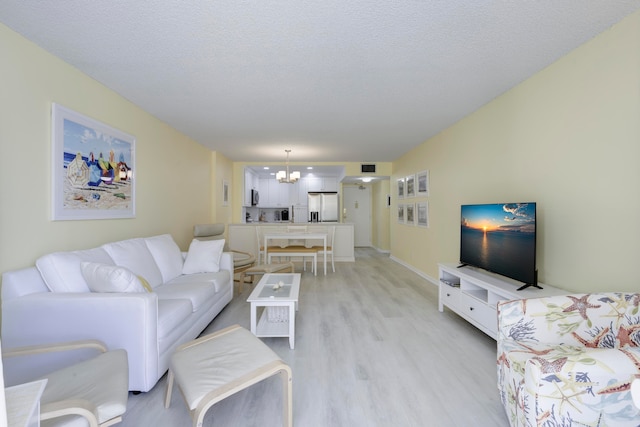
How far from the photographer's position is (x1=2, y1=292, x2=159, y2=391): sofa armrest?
5.62 feet

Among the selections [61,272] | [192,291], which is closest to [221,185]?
[192,291]

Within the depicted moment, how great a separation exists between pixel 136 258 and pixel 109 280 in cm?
79

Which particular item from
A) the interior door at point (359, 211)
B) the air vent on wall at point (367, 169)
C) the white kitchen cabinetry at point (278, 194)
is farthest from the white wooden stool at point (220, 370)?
the interior door at point (359, 211)

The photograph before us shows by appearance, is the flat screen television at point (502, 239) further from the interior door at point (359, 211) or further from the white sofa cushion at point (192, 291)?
the interior door at point (359, 211)

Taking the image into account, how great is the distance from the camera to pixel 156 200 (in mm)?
3498

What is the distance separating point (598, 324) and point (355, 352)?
1567mm

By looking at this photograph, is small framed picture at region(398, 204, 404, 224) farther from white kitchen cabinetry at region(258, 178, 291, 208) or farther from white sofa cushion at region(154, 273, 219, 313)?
white sofa cushion at region(154, 273, 219, 313)

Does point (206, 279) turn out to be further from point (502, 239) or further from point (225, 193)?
point (225, 193)

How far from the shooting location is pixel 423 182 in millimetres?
4863

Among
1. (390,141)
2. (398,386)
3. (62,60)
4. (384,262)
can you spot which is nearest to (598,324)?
(398,386)

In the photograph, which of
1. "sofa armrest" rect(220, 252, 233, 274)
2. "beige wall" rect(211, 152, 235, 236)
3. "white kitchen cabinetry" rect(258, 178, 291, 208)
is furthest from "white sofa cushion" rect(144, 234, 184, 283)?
"white kitchen cabinetry" rect(258, 178, 291, 208)

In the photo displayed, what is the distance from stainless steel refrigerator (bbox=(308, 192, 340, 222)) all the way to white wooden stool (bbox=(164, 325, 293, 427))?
6135 millimetres

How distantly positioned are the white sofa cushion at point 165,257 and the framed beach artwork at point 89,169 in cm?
41

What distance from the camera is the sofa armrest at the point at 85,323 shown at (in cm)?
171
